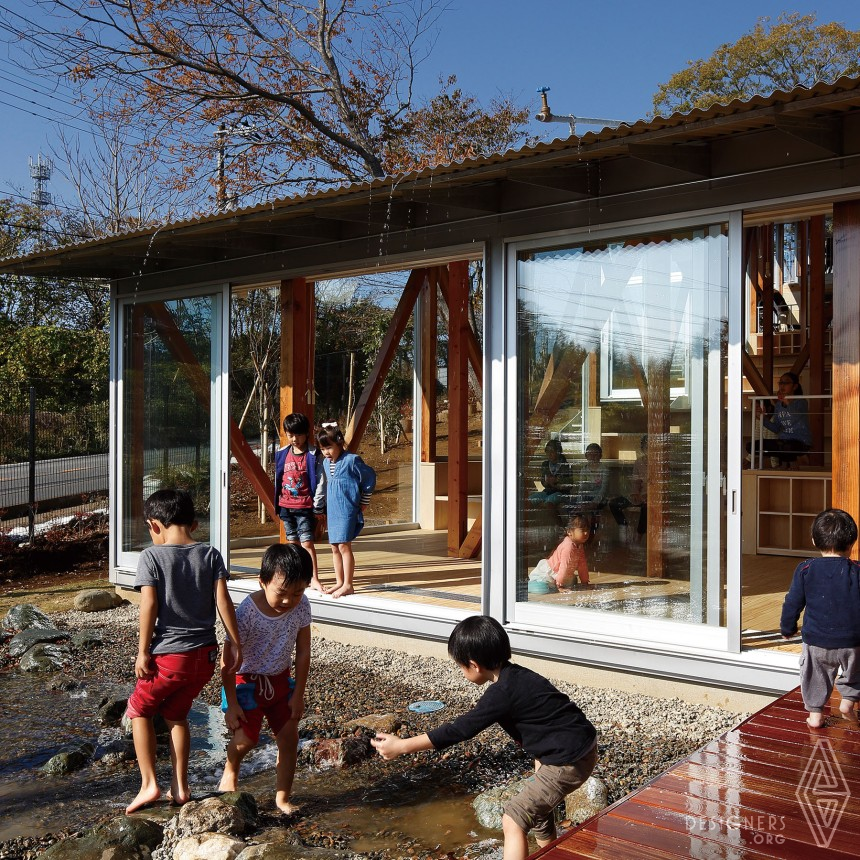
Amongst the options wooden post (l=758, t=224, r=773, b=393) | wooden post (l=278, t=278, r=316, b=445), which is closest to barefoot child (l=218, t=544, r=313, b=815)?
wooden post (l=278, t=278, r=316, b=445)

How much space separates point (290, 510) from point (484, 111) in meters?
13.8

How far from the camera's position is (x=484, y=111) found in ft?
63.3

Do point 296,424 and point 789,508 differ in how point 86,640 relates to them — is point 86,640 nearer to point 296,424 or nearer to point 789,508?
point 296,424

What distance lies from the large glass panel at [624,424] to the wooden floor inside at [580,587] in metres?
0.01

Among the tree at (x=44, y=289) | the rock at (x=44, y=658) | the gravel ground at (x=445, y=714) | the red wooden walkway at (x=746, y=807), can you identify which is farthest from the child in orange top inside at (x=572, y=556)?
the tree at (x=44, y=289)

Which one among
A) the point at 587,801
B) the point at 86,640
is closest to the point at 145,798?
the point at 587,801

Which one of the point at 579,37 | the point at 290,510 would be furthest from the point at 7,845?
the point at 579,37

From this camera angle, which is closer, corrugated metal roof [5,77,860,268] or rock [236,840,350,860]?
rock [236,840,350,860]

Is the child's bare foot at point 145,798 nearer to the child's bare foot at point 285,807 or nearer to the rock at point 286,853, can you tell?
the child's bare foot at point 285,807

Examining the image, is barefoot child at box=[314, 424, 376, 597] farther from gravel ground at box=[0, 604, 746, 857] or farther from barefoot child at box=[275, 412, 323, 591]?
gravel ground at box=[0, 604, 746, 857]

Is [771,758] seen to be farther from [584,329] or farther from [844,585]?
[584,329]

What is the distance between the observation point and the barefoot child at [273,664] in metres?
3.88

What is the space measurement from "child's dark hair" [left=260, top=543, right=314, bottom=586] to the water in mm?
1125

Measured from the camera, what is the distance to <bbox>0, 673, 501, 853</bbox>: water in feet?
13.1
